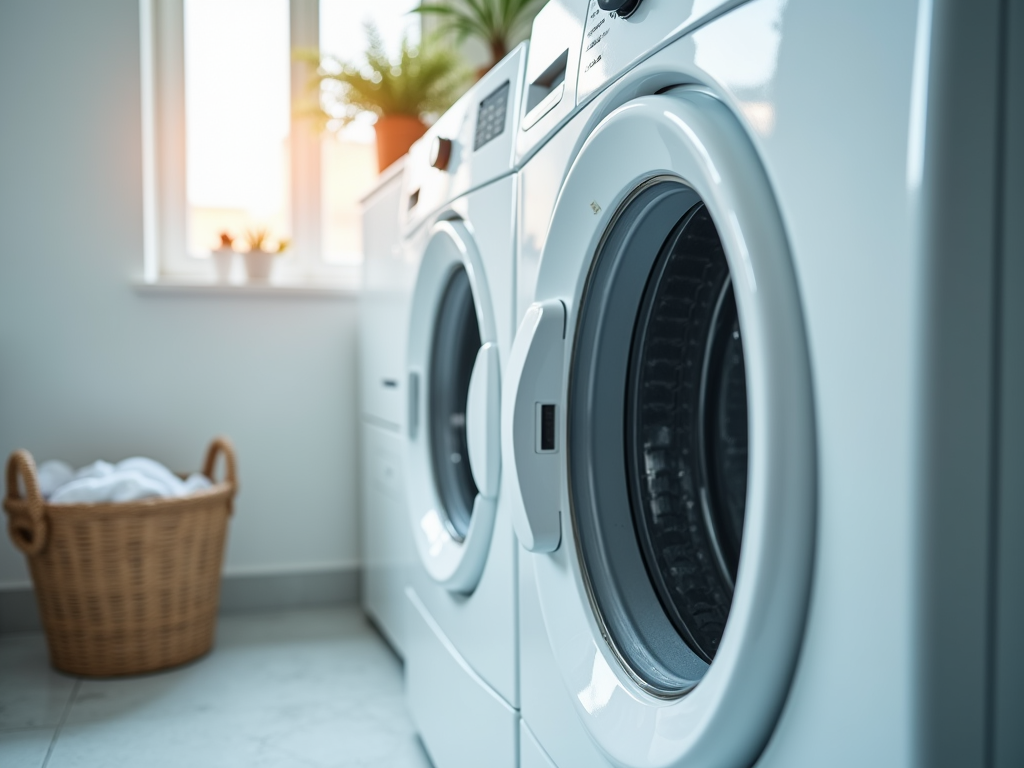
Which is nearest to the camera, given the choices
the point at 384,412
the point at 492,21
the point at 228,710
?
the point at 228,710

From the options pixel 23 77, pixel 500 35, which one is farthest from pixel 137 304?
pixel 500 35

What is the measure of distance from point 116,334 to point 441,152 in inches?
49.1

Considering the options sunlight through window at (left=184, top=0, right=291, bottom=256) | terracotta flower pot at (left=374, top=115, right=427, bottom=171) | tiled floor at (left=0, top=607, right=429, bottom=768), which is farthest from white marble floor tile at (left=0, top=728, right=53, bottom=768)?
terracotta flower pot at (left=374, top=115, right=427, bottom=171)

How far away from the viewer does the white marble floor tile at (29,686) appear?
1441 mm

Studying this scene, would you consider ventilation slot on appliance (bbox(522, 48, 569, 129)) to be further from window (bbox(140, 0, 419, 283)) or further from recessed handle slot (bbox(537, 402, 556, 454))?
window (bbox(140, 0, 419, 283))

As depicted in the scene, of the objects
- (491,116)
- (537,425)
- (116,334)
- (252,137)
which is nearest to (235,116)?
(252,137)

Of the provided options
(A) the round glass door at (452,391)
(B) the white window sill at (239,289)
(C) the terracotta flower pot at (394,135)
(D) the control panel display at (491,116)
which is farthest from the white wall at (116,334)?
(D) the control panel display at (491,116)

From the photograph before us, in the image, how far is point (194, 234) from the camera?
89.7 inches

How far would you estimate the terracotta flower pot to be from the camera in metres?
2.05

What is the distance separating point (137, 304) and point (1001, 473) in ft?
6.72

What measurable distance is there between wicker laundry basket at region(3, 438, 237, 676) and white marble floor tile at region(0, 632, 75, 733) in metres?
0.05

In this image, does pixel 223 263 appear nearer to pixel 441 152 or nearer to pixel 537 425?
pixel 441 152

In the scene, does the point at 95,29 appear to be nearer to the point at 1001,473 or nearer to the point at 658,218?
the point at 658,218

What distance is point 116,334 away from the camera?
2027mm
